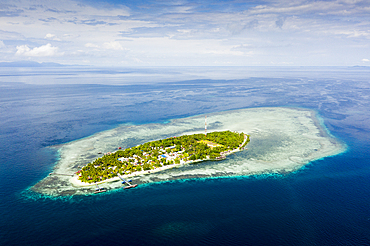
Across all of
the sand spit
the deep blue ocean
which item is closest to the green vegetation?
the sand spit

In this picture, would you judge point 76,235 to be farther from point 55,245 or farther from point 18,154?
point 18,154

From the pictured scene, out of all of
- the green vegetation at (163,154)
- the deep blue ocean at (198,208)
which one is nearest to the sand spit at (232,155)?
the green vegetation at (163,154)

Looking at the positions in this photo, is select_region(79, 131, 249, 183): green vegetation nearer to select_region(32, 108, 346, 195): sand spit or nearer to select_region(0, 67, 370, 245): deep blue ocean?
select_region(32, 108, 346, 195): sand spit

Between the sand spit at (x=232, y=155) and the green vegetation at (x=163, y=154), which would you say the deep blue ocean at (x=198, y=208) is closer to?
the sand spit at (x=232, y=155)

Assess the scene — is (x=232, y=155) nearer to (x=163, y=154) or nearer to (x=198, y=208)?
(x=163, y=154)

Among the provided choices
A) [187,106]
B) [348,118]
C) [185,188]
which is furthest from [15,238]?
[348,118]

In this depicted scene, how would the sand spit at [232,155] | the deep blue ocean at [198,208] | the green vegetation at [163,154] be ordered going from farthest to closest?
the green vegetation at [163,154] → the sand spit at [232,155] → the deep blue ocean at [198,208]
